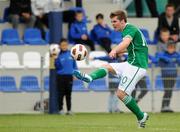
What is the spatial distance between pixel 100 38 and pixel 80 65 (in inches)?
58.3

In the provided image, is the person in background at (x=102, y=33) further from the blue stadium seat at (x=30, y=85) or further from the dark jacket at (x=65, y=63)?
Result: the blue stadium seat at (x=30, y=85)

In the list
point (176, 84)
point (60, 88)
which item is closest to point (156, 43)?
point (176, 84)

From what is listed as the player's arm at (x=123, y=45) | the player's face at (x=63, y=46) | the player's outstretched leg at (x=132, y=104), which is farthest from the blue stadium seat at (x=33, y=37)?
the player's arm at (x=123, y=45)

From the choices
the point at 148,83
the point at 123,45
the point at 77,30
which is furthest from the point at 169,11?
the point at 123,45

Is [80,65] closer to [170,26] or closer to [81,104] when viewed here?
[81,104]

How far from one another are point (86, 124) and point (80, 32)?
766cm

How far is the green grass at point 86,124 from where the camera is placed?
15.0 meters

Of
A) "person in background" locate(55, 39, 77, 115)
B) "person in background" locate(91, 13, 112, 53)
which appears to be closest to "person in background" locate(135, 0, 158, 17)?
"person in background" locate(91, 13, 112, 53)

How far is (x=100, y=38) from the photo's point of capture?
24.5m

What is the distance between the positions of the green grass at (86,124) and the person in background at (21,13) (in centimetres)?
464

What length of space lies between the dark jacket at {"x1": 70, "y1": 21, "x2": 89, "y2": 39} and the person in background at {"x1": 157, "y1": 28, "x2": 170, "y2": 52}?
2.27m

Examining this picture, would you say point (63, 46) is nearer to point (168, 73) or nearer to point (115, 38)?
point (168, 73)

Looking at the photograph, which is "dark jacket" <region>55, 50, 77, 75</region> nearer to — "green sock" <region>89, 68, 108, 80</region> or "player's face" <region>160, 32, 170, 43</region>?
"player's face" <region>160, 32, 170, 43</region>

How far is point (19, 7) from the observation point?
2458cm
